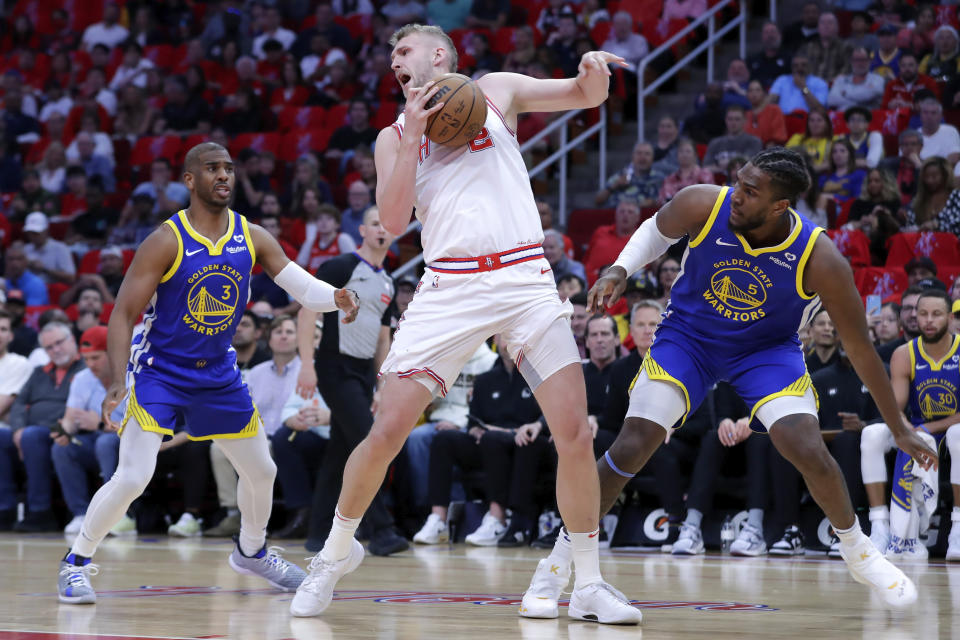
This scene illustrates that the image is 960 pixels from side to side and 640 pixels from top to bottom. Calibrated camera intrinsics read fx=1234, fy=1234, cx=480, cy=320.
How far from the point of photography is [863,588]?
19.0 feet

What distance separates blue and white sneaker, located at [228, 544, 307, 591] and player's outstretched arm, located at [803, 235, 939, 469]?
8.53ft

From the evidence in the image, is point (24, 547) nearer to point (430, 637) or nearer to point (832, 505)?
point (430, 637)

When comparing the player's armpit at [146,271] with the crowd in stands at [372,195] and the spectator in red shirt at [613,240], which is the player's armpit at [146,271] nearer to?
the crowd in stands at [372,195]

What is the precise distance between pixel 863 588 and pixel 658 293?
4714 mm

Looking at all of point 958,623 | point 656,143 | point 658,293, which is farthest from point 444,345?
point 656,143

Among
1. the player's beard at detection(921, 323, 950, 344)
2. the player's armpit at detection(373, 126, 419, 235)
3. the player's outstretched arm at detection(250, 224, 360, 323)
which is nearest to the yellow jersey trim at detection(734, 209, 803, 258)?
the player's armpit at detection(373, 126, 419, 235)

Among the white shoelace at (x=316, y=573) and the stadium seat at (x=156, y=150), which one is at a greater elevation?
the stadium seat at (x=156, y=150)

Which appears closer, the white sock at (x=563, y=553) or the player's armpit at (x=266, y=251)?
the white sock at (x=563, y=553)

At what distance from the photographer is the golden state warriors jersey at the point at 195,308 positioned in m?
5.34

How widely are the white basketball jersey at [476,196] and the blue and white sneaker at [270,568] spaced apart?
187cm

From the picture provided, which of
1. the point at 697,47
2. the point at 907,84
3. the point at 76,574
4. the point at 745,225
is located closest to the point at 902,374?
the point at 745,225

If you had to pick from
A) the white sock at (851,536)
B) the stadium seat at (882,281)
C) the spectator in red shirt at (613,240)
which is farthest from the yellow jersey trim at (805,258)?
the spectator in red shirt at (613,240)

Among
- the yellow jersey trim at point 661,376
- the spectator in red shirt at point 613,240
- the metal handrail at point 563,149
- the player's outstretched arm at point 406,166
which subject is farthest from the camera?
the metal handrail at point 563,149

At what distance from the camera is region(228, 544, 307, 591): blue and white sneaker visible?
5617 mm
